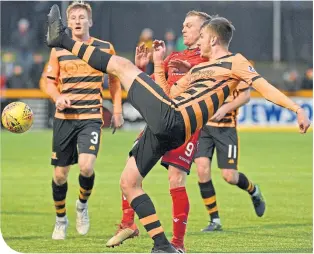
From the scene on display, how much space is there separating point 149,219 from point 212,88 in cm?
121

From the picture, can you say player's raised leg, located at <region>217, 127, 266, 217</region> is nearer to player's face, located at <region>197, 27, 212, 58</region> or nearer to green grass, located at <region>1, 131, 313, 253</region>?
green grass, located at <region>1, 131, 313, 253</region>

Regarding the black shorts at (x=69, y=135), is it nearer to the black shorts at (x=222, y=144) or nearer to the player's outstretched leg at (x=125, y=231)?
the player's outstretched leg at (x=125, y=231)

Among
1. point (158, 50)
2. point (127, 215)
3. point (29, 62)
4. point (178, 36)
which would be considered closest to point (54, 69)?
point (127, 215)

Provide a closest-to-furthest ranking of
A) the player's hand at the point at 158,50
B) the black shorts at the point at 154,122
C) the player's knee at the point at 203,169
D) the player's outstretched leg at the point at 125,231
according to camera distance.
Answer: the black shorts at the point at 154,122, the player's hand at the point at 158,50, the player's outstretched leg at the point at 125,231, the player's knee at the point at 203,169

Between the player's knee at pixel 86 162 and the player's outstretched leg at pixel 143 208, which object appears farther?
the player's knee at pixel 86 162

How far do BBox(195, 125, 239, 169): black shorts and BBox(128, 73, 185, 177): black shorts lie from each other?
323cm

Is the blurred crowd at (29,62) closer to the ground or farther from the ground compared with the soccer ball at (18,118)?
closer to the ground

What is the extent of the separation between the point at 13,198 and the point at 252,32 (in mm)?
16111

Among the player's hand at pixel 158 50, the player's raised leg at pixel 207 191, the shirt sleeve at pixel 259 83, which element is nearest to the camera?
the shirt sleeve at pixel 259 83

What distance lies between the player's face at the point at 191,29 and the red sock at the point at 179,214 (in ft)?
4.71

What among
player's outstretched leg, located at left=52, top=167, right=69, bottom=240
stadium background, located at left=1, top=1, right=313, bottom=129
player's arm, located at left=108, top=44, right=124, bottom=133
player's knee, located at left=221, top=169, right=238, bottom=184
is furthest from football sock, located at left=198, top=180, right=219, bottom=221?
stadium background, located at left=1, top=1, right=313, bottom=129

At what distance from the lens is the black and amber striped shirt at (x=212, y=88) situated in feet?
27.7

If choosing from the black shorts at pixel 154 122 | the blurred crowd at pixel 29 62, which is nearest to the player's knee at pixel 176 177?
the black shorts at pixel 154 122

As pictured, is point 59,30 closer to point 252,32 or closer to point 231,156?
point 231,156
